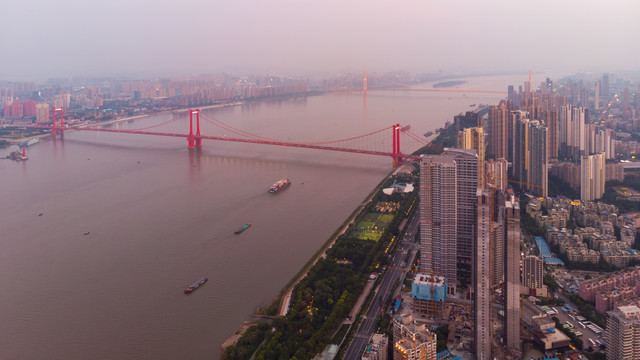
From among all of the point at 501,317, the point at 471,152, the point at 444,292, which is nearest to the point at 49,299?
the point at 444,292

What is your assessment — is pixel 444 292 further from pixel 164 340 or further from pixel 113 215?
pixel 113 215

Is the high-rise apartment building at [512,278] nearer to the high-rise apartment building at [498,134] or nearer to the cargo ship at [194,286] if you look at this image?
the cargo ship at [194,286]

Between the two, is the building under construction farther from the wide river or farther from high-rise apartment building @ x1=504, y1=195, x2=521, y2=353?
the wide river

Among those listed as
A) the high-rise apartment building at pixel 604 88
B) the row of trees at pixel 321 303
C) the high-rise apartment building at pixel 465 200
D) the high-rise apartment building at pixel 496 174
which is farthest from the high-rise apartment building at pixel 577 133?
the high-rise apartment building at pixel 604 88

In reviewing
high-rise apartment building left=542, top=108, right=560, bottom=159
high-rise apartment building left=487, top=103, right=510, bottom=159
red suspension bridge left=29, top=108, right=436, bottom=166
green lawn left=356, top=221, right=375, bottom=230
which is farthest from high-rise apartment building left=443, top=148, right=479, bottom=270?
high-rise apartment building left=542, top=108, right=560, bottom=159

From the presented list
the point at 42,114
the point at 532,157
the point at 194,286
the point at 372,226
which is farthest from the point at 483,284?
the point at 42,114
